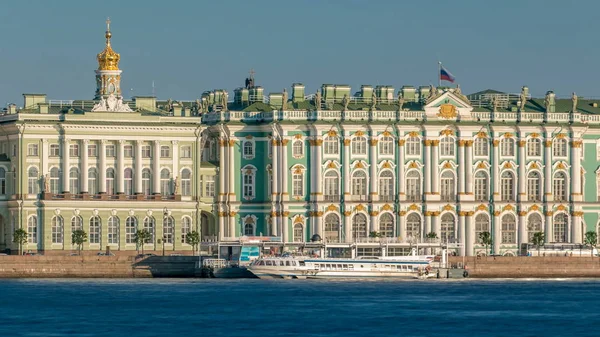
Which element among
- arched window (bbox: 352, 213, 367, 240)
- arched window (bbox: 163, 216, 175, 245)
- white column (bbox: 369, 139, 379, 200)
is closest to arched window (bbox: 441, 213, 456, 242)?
white column (bbox: 369, 139, 379, 200)

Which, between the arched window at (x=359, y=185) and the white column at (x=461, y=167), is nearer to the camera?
the arched window at (x=359, y=185)

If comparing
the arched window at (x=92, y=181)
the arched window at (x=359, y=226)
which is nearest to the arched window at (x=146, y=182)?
the arched window at (x=92, y=181)

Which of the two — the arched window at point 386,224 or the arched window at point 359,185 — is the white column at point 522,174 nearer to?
the arched window at point 386,224

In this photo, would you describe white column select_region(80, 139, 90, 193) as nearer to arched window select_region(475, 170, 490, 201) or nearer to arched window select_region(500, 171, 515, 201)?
arched window select_region(475, 170, 490, 201)

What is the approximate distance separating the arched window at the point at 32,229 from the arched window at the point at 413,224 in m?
23.8

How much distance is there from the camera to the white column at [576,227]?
170 meters

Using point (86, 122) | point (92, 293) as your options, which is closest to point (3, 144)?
point (86, 122)

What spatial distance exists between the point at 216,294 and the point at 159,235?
24605 mm

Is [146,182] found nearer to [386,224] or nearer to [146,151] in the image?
[146,151]

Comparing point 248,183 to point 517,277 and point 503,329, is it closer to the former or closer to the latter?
point 517,277

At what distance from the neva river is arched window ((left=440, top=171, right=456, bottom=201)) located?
635 inches

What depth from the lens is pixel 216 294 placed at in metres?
138

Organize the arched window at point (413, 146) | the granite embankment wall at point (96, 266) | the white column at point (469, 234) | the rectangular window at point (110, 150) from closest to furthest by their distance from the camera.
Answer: the granite embankment wall at point (96, 266) → the rectangular window at point (110, 150) → the arched window at point (413, 146) → the white column at point (469, 234)

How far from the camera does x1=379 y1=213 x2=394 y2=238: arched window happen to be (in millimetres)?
167750
